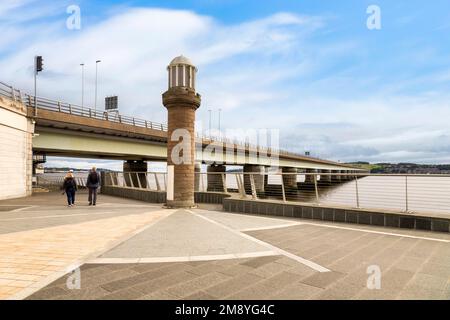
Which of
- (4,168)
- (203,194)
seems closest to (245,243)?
(203,194)

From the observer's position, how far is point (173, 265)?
15.1 ft

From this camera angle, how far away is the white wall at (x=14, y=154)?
661 inches

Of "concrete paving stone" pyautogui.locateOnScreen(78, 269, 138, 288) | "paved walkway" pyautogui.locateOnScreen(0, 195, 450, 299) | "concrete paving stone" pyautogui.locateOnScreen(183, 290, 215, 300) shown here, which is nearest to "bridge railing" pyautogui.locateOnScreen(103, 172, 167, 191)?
"paved walkway" pyautogui.locateOnScreen(0, 195, 450, 299)

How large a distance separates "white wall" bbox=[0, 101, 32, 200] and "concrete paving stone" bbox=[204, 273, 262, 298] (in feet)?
59.0

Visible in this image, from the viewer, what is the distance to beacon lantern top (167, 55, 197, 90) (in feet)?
42.2

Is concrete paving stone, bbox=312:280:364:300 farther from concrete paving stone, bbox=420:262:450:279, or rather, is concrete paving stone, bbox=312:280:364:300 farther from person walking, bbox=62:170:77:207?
person walking, bbox=62:170:77:207

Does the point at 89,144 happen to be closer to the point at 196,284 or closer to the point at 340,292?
the point at 196,284

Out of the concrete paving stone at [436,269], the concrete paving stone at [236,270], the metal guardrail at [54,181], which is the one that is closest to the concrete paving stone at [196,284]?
the concrete paving stone at [236,270]

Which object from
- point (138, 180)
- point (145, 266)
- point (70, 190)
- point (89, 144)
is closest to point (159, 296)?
point (145, 266)

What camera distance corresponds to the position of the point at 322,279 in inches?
158

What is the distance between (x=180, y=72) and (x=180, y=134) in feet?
9.16

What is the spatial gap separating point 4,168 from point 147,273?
1726 cm
